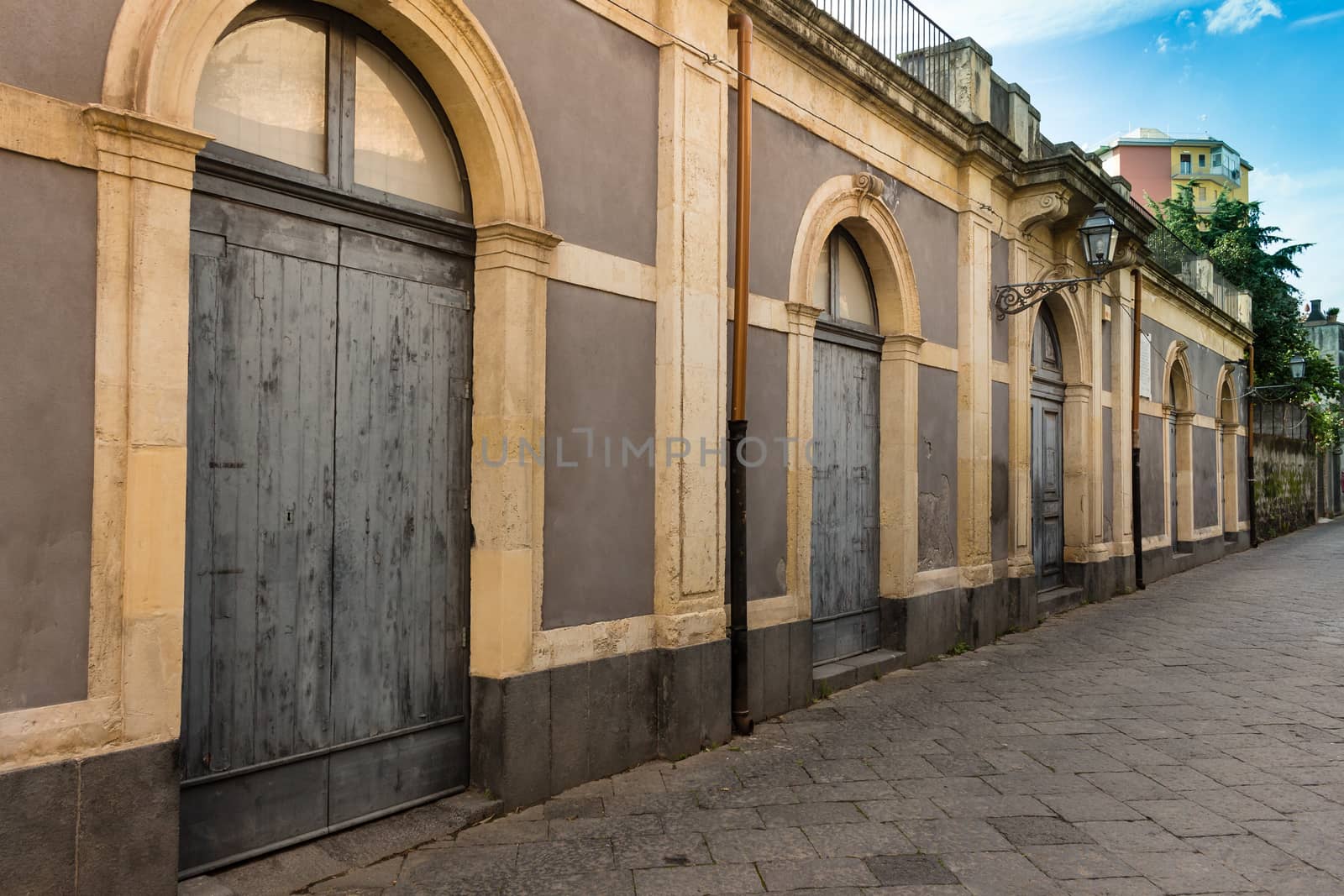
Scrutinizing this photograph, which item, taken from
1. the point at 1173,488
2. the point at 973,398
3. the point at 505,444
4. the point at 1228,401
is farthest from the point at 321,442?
the point at 1228,401

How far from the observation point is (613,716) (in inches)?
200

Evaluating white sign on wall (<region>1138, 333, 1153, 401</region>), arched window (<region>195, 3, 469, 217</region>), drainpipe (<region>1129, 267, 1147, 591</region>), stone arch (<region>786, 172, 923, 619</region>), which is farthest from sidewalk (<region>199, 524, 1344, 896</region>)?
A: white sign on wall (<region>1138, 333, 1153, 401</region>)

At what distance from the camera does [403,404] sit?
172 inches

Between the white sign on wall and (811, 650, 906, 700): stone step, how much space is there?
341 inches

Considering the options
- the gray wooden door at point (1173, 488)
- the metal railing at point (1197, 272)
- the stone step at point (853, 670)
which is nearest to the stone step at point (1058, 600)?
the stone step at point (853, 670)

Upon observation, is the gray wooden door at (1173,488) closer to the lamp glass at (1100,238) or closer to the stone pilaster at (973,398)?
the lamp glass at (1100,238)

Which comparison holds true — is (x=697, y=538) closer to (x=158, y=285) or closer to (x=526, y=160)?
(x=526, y=160)

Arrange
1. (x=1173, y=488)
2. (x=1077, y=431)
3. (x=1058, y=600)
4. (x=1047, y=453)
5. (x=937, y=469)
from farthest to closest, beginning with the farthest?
(x=1173, y=488)
(x=1077, y=431)
(x=1047, y=453)
(x=1058, y=600)
(x=937, y=469)

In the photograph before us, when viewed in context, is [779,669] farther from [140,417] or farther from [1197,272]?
[1197,272]

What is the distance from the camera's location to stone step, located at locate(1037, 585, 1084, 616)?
10.9 metres

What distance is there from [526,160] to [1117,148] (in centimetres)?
5943

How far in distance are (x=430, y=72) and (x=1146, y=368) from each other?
13.5m

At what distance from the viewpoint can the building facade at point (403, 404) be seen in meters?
3.06

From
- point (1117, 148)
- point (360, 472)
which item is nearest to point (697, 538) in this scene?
point (360, 472)
